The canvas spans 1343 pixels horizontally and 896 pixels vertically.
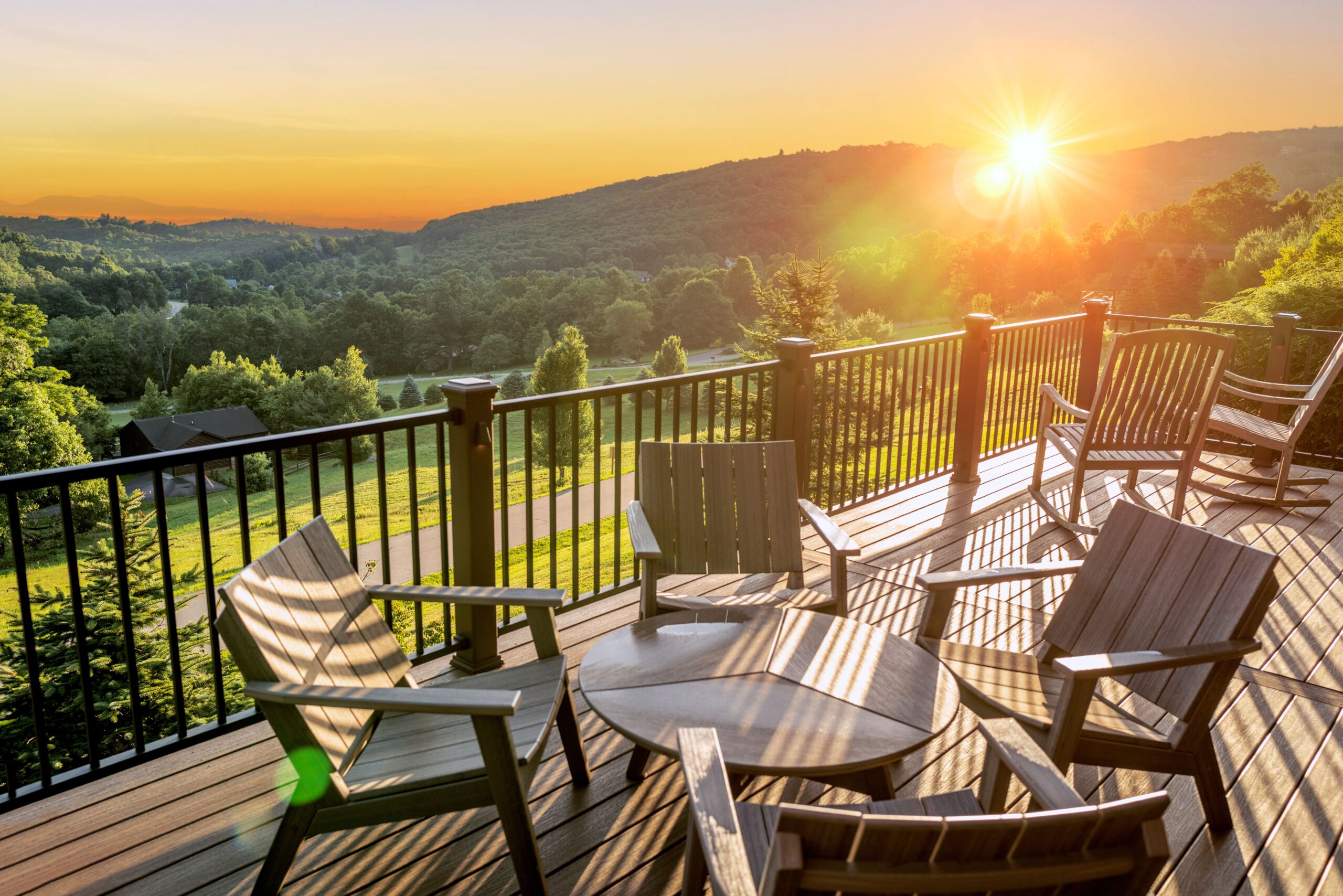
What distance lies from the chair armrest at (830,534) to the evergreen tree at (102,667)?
6046 millimetres

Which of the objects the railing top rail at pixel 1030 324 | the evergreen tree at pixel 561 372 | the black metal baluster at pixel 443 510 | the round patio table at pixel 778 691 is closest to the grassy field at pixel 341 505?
the evergreen tree at pixel 561 372

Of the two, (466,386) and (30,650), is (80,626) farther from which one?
(466,386)

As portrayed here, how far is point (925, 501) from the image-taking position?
5.34 m

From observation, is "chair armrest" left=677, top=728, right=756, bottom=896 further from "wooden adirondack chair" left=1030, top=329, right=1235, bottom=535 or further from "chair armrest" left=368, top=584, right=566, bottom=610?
"wooden adirondack chair" left=1030, top=329, right=1235, bottom=535

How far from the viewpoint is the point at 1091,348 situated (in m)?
6.62

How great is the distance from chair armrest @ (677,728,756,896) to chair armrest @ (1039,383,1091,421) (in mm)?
3902

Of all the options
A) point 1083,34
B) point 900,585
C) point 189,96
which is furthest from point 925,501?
point 189,96

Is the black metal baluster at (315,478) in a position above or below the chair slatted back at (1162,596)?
above

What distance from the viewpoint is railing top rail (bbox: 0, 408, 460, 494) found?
2049mm

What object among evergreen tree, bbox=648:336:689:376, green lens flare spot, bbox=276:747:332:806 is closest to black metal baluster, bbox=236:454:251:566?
green lens flare spot, bbox=276:747:332:806

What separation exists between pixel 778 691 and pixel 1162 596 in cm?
113

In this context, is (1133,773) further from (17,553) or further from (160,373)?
(160,373)

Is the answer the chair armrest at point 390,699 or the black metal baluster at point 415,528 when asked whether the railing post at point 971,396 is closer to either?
the black metal baluster at point 415,528

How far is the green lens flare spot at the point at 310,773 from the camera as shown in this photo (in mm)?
1754
